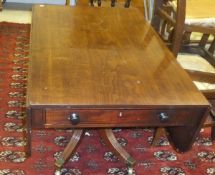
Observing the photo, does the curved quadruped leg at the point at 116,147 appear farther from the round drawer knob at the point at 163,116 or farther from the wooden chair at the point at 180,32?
the round drawer knob at the point at 163,116

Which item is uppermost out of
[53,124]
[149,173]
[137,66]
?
[137,66]

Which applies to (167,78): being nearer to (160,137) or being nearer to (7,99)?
(160,137)

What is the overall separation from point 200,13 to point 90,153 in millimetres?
1136

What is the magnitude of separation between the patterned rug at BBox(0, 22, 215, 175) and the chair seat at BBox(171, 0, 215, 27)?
747mm

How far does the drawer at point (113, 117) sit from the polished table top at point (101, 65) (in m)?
0.05

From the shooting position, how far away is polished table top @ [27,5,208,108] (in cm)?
130

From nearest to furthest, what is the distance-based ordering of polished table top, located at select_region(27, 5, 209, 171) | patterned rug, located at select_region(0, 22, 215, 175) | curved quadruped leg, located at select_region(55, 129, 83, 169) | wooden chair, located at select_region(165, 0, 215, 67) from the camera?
polished table top, located at select_region(27, 5, 209, 171), curved quadruped leg, located at select_region(55, 129, 83, 169), patterned rug, located at select_region(0, 22, 215, 175), wooden chair, located at select_region(165, 0, 215, 67)

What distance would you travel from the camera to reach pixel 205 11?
2109mm

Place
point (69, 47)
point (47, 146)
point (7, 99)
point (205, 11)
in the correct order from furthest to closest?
1. point (7, 99)
2. point (205, 11)
3. point (47, 146)
4. point (69, 47)

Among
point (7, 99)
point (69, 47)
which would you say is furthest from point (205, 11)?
A: point (7, 99)

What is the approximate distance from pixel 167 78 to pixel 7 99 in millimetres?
1286

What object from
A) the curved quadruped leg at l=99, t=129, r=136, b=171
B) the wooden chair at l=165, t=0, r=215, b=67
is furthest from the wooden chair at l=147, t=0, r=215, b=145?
the curved quadruped leg at l=99, t=129, r=136, b=171

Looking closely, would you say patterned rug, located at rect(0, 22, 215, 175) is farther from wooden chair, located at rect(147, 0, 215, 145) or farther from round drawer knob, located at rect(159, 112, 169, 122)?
round drawer knob, located at rect(159, 112, 169, 122)

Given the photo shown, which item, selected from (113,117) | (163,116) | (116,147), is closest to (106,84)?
(113,117)
